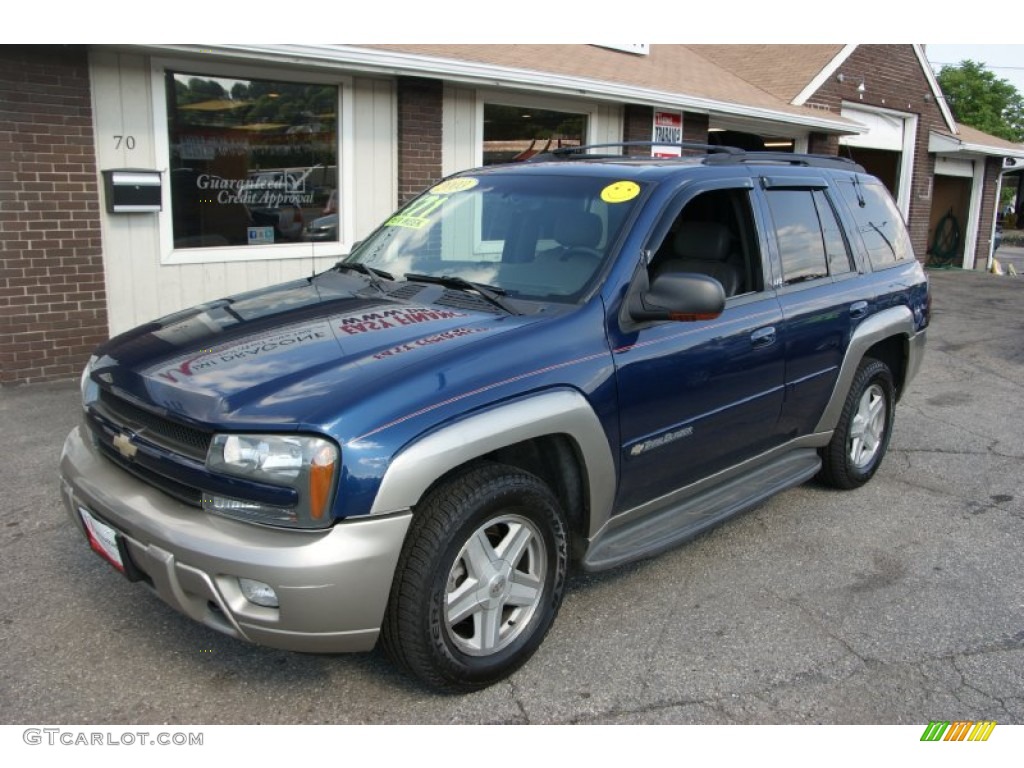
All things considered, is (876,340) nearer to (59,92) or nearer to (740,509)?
(740,509)

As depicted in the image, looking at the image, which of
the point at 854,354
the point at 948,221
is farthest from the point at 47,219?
the point at 948,221

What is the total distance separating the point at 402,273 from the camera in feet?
13.5

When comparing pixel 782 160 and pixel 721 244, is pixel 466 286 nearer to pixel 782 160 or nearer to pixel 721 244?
pixel 721 244

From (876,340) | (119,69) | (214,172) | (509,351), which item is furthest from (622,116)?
(509,351)

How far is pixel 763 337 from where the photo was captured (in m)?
4.16

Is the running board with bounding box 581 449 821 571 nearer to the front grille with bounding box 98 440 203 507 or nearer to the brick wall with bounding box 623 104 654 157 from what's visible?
the front grille with bounding box 98 440 203 507

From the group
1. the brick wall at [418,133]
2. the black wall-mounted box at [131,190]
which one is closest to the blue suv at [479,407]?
the black wall-mounted box at [131,190]

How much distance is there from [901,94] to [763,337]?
56.5 feet

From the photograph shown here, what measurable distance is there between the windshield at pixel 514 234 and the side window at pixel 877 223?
77.7 inches

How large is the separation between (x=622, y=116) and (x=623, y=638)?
928 cm

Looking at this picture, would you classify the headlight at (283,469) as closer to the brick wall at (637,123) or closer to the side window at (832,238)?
the side window at (832,238)

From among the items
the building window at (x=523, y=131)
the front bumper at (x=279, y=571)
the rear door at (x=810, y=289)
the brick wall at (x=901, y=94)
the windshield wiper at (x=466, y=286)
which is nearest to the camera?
the front bumper at (x=279, y=571)

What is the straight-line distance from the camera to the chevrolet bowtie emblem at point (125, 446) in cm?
309

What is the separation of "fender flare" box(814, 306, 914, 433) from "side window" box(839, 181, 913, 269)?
34 centimetres
